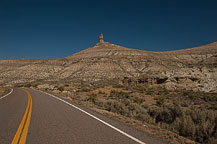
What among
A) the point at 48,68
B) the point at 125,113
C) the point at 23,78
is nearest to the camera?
the point at 125,113

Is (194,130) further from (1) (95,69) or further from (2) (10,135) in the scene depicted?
(1) (95,69)

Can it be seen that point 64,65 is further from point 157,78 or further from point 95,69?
point 157,78

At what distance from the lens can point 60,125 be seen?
5.84 meters

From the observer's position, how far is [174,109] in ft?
26.5

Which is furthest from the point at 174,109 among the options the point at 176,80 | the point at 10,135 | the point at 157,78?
the point at 157,78

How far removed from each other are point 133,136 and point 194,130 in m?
2.19

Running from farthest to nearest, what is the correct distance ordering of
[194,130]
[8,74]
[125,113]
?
1. [8,74]
2. [125,113]
3. [194,130]

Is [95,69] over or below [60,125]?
over

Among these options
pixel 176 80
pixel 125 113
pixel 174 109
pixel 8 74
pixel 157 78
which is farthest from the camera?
pixel 8 74

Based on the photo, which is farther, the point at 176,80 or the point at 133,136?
the point at 176,80

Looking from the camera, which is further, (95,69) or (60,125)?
(95,69)

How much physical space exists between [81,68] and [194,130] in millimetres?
71443

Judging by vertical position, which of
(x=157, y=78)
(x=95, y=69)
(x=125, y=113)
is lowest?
(x=125, y=113)

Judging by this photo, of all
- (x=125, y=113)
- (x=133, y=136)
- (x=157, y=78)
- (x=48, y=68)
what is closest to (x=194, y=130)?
(x=133, y=136)
